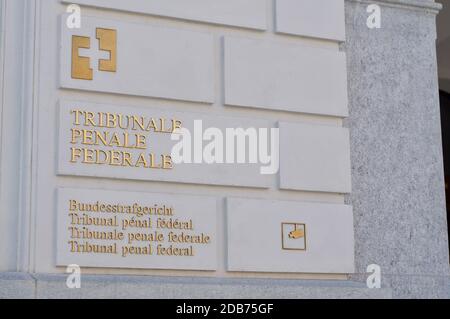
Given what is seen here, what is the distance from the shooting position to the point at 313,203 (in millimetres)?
10797

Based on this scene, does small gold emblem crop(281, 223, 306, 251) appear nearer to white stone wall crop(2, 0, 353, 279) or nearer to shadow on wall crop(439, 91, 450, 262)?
white stone wall crop(2, 0, 353, 279)

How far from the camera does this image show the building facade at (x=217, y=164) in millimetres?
9625

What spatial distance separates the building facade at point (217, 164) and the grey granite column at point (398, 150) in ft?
0.06

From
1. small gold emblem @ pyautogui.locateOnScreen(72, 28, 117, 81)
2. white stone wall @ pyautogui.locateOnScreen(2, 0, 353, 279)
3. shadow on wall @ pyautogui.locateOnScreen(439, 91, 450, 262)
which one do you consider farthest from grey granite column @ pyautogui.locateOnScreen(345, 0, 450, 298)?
shadow on wall @ pyautogui.locateOnScreen(439, 91, 450, 262)

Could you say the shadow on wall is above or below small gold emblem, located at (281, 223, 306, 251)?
above

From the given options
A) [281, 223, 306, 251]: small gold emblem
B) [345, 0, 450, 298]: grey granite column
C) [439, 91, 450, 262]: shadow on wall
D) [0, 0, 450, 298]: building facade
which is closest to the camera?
[0, 0, 450, 298]: building facade

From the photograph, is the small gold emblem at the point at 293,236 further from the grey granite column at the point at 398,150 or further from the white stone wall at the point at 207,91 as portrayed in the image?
the grey granite column at the point at 398,150

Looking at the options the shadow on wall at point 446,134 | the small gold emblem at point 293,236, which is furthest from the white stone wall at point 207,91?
the shadow on wall at point 446,134

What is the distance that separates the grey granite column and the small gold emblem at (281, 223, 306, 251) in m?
0.77

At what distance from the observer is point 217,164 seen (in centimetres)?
1038

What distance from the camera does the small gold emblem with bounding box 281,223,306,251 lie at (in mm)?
10523
